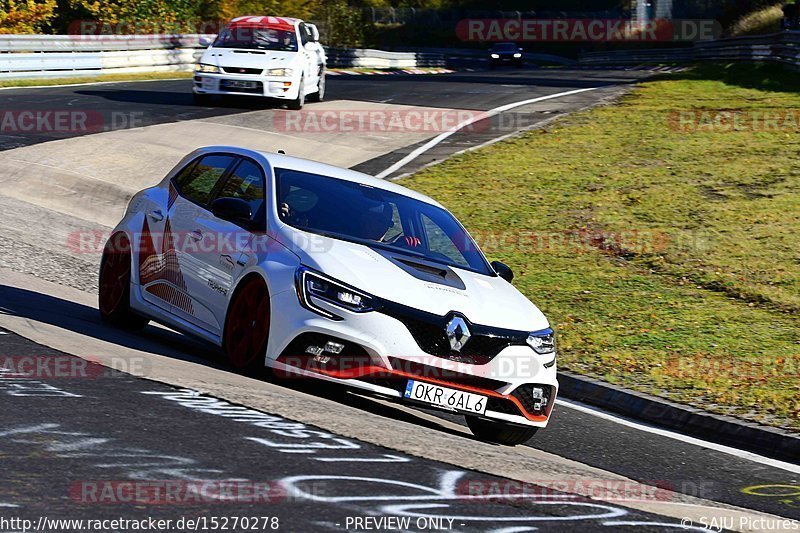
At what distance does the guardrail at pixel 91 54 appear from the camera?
31.6 meters

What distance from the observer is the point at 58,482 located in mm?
5043

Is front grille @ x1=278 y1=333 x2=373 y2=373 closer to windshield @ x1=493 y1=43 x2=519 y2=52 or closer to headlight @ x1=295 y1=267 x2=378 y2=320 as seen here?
headlight @ x1=295 y1=267 x2=378 y2=320

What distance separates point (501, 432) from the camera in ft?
26.7

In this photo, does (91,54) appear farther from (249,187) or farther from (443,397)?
(443,397)

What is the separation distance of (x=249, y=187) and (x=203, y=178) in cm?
71

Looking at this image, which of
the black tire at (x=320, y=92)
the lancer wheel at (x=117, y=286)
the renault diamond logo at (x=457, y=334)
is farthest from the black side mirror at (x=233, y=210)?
the black tire at (x=320, y=92)

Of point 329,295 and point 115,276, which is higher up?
point 329,295

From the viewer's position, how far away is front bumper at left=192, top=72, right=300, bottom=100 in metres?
25.0

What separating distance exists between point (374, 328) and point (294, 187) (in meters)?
1.70

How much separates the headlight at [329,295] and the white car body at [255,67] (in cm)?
1785

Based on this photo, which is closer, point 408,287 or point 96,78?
point 408,287

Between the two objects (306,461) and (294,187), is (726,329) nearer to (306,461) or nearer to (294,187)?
(294,187)

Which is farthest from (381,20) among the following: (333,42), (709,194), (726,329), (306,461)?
(306,461)

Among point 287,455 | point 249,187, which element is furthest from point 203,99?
point 287,455
